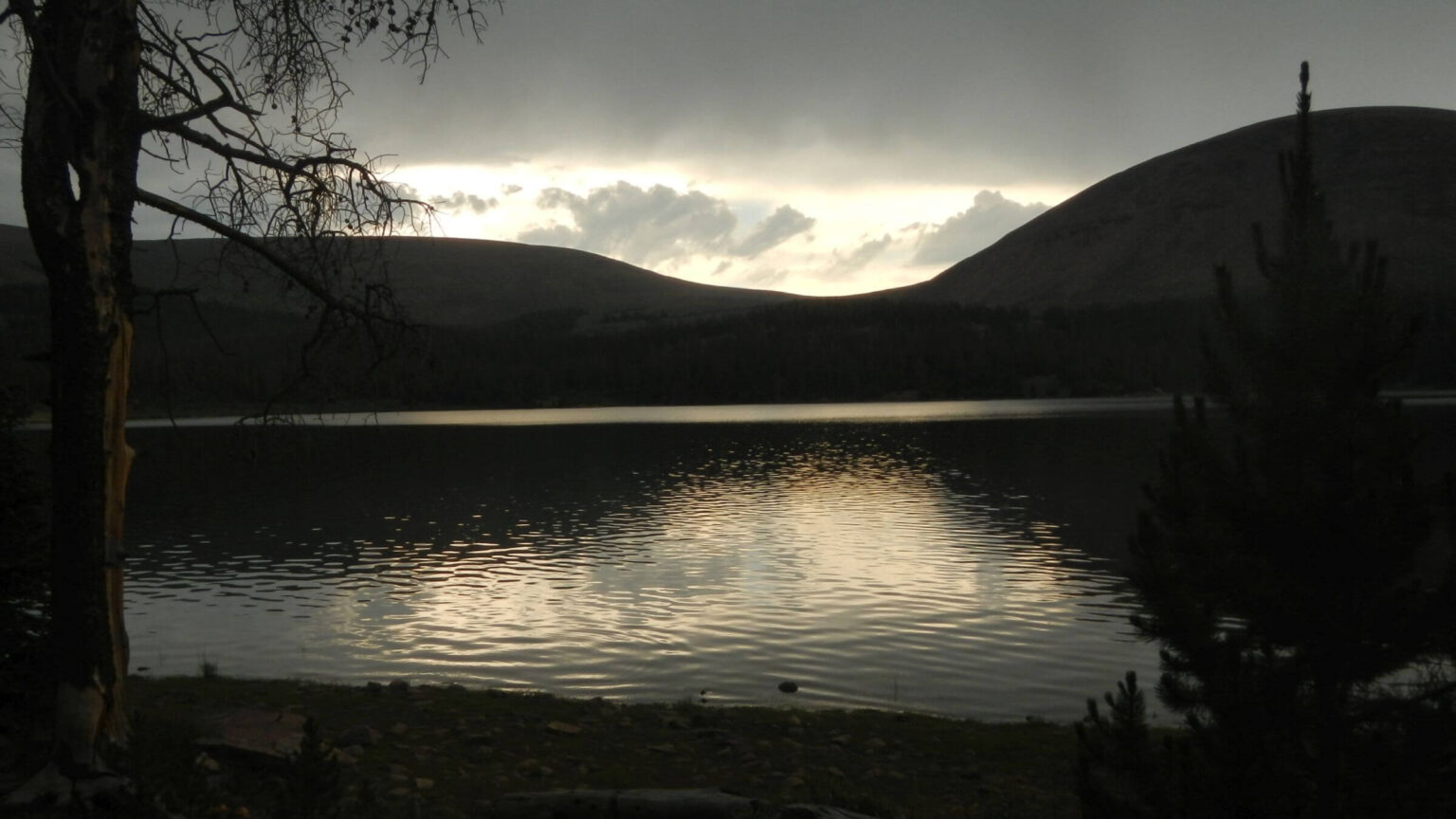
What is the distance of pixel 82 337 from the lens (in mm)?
7996

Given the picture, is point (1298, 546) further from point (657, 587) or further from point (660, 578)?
point (660, 578)

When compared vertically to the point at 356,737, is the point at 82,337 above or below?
above

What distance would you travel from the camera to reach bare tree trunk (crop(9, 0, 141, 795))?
7.96 m

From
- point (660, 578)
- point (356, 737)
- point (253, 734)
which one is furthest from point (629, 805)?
point (660, 578)

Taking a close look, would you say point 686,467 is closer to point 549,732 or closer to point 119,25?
point 549,732

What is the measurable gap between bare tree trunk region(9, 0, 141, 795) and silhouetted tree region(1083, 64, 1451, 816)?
7479mm

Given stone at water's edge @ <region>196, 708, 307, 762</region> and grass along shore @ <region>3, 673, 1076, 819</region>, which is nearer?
grass along shore @ <region>3, 673, 1076, 819</region>

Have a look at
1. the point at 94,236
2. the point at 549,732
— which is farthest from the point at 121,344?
the point at 549,732

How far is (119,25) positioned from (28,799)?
5836 mm

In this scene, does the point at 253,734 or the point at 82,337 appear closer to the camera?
the point at 82,337

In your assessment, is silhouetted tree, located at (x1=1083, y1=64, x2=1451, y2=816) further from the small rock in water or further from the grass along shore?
the small rock in water

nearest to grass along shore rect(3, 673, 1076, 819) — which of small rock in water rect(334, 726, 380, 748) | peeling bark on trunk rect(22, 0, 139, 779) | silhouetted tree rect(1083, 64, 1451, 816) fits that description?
small rock in water rect(334, 726, 380, 748)

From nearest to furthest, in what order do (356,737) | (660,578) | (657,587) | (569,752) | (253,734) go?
(253,734)
(356,737)
(569,752)
(657,587)
(660,578)

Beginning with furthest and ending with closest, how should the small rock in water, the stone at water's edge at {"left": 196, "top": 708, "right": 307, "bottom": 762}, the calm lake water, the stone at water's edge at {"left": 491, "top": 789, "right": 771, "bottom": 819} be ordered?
the calm lake water
the small rock in water
the stone at water's edge at {"left": 196, "top": 708, "right": 307, "bottom": 762}
the stone at water's edge at {"left": 491, "top": 789, "right": 771, "bottom": 819}
